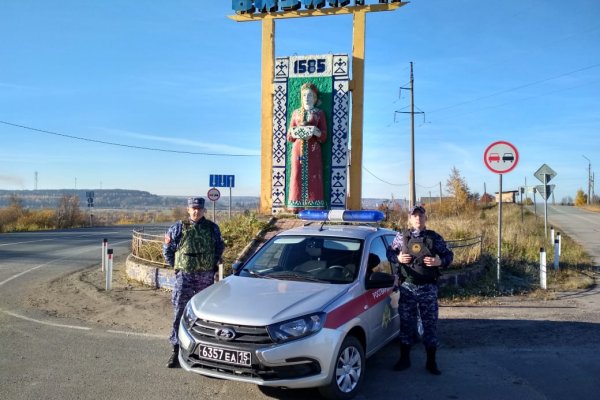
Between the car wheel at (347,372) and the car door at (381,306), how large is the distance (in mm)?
331

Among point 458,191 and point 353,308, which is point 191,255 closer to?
point 353,308

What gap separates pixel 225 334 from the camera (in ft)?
13.3

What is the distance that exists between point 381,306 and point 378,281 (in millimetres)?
449

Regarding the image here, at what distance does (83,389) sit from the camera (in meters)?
4.65

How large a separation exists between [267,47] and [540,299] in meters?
11.1

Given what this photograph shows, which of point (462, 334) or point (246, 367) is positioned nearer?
point (246, 367)

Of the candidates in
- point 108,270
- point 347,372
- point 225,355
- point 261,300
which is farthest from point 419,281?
point 108,270

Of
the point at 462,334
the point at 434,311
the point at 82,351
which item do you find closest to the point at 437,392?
the point at 434,311

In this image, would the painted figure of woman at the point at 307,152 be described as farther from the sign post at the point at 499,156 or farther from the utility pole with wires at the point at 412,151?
the utility pole with wires at the point at 412,151

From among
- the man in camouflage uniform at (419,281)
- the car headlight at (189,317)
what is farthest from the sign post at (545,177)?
the car headlight at (189,317)

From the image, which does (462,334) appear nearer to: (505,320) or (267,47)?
(505,320)

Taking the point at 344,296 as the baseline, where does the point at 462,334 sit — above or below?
below

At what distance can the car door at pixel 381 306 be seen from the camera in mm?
4965

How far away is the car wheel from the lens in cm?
418
